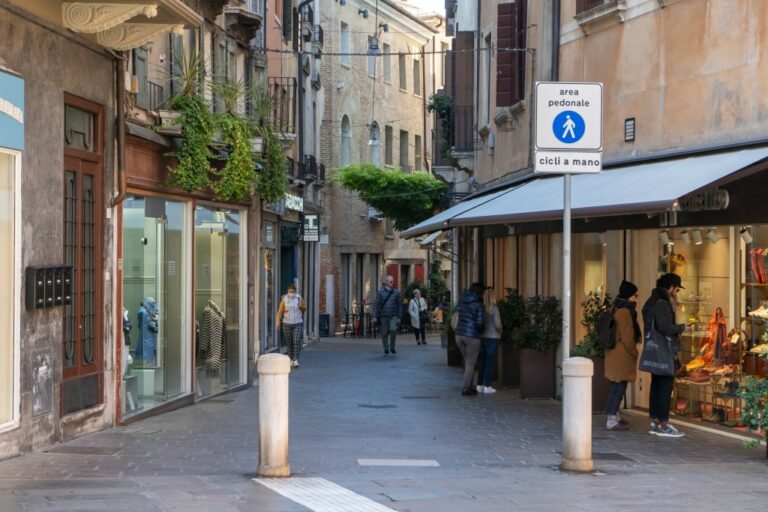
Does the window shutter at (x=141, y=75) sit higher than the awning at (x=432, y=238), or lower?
higher

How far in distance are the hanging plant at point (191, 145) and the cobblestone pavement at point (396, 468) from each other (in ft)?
9.56

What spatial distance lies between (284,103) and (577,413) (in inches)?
833

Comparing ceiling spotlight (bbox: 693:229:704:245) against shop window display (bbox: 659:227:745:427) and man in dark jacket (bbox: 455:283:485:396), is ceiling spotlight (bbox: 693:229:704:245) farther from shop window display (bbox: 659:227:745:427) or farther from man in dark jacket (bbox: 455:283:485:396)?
man in dark jacket (bbox: 455:283:485:396)

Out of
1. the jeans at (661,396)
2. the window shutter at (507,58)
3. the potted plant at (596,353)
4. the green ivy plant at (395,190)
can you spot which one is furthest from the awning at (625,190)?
the green ivy plant at (395,190)

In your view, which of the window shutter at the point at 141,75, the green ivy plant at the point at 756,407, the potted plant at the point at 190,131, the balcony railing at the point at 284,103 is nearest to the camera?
the green ivy plant at the point at 756,407

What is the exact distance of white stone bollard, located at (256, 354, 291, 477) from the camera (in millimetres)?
10219

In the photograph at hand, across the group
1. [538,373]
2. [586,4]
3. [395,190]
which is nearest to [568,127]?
[586,4]

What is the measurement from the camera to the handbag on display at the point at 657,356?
13.6 m

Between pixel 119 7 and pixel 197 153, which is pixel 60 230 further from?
pixel 197 153

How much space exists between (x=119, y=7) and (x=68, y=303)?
285 centimetres

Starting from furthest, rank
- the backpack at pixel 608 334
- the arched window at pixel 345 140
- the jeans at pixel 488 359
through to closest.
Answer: the arched window at pixel 345 140
the jeans at pixel 488 359
the backpack at pixel 608 334

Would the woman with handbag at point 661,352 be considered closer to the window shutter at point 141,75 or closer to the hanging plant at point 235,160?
A: the hanging plant at point 235,160

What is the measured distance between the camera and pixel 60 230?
1238 cm

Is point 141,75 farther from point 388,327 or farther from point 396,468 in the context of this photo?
point 388,327
